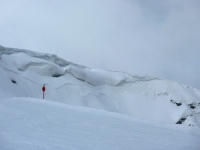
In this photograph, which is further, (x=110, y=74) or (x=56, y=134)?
(x=110, y=74)

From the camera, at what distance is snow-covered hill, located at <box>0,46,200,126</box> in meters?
25.8

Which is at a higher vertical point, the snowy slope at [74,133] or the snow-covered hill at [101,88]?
the snow-covered hill at [101,88]

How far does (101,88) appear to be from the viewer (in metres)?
30.1

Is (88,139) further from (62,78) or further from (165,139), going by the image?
(62,78)

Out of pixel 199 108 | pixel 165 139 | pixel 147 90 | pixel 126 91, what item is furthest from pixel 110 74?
pixel 165 139

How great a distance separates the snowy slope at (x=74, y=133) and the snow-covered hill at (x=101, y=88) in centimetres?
1843

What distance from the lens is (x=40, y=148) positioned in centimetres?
348

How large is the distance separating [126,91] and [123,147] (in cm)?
2658

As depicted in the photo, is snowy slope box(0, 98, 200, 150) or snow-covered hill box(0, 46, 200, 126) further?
snow-covered hill box(0, 46, 200, 126)

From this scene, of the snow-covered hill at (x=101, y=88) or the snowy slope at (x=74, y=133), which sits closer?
the snowy slope at (x=74, y=133)

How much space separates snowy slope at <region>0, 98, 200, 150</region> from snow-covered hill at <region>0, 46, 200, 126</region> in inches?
725

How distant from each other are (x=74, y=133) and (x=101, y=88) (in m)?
25.6

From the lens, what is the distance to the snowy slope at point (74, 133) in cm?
379

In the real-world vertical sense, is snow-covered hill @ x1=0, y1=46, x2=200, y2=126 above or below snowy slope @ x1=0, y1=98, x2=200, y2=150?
above
